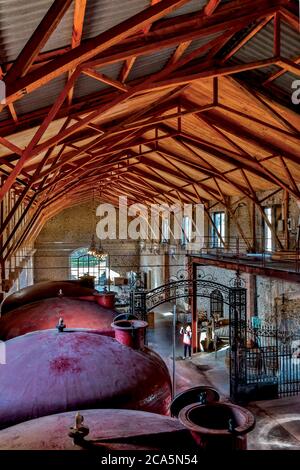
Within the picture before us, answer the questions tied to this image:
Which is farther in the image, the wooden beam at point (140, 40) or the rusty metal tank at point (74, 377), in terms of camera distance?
the wooden beam at point (140, 40)

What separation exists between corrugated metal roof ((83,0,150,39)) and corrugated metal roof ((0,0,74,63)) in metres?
0.26

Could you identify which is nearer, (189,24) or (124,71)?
(189,24)

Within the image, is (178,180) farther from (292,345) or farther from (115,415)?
(115,415)

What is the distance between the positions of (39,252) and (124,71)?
2541cm

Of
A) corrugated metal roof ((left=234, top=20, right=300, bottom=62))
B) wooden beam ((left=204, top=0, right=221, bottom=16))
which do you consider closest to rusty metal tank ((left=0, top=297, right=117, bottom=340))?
wooden beam ((left=204, top=0, right=221, bottom=16))

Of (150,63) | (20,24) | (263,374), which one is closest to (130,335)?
(20,24)

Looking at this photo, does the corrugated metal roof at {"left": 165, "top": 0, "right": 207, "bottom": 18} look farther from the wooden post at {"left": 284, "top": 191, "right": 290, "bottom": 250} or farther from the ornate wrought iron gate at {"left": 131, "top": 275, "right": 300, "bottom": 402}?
the wooden post at {"left": 284, "top": 191, "right": 290, "bottom": 250}

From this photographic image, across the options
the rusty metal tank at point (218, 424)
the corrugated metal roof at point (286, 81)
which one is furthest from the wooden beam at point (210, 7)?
the rusty metal tank at point (218, 424)

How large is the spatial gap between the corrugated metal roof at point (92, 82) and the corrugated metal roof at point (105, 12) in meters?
1.40

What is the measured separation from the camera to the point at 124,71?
6781 mm

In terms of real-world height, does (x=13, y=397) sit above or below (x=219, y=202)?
below

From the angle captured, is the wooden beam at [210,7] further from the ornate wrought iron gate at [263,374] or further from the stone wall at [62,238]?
the stone wall at [62,238]

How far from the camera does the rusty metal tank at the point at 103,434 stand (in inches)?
120
